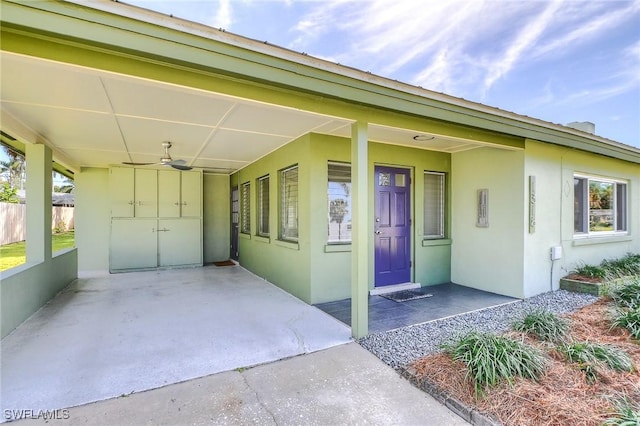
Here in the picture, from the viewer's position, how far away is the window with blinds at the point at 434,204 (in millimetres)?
5785

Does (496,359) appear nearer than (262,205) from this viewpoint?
Yes

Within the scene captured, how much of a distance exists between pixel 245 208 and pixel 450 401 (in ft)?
20.6

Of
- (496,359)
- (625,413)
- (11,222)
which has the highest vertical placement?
(11,222)

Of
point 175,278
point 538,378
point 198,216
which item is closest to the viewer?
point 538,378

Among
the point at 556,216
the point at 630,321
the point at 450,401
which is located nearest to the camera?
the point at 450,401

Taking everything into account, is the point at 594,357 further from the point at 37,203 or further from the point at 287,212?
the point at 37,203

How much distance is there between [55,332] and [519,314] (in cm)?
571

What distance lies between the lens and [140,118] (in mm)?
3729

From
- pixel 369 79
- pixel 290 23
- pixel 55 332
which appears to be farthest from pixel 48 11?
pixel 290 23

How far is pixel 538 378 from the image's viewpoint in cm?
231

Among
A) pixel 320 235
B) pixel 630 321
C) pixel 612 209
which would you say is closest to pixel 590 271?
pixel 612 209

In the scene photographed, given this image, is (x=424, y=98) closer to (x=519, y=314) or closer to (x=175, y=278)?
(x=519, y=314)

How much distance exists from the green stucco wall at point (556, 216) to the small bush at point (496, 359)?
9.32 feet

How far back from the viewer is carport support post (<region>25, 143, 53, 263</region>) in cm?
453
